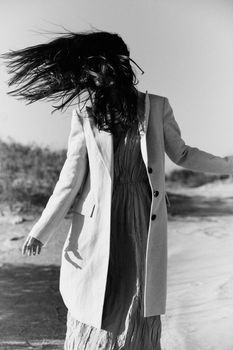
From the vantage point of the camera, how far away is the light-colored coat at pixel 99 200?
8.45ft

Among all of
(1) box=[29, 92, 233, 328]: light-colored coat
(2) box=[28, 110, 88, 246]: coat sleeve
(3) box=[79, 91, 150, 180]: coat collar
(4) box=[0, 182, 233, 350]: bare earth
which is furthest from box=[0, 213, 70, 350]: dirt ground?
(3) box=[79, 91, 150, 180]: coat collar

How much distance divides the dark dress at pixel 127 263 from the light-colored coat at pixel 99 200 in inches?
2.4

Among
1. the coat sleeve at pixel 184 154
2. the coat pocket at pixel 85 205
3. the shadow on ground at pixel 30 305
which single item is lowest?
the shadow on ground at pixel 30 305

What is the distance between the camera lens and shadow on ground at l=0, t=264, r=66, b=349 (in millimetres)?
3629

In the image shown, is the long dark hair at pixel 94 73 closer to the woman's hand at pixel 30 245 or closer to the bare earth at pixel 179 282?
the woman's hand at pixel 30 245

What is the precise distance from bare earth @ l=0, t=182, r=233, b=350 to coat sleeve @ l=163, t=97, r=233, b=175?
43.0 inches

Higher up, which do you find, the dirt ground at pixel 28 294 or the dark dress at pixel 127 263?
the dark dress at pixel 127 263

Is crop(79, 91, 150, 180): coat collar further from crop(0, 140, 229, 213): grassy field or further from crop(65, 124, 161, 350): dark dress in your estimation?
crop(0, 140, 229, 213): grassy field

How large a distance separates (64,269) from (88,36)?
989 millimetres

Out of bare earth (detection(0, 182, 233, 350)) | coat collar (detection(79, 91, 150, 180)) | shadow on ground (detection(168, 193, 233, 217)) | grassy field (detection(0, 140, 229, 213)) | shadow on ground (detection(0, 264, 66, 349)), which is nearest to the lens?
coat collar (detection(79, 91, 150, 180))

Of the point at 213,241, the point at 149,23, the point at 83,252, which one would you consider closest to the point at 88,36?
the point at 83,252

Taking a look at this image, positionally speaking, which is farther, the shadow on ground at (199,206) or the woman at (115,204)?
the shadow on ground at (199,206)

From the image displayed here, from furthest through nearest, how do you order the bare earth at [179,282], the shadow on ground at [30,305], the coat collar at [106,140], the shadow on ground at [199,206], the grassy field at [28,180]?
the shadow on ground at [199,206] → the grassy field at [28,180] → the shadow on ground at [30,305] → the bare earth at [179,282] → the coat collar at [106,140]

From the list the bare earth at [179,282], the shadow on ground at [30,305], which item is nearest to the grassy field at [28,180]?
the bare earth at [179,282]
